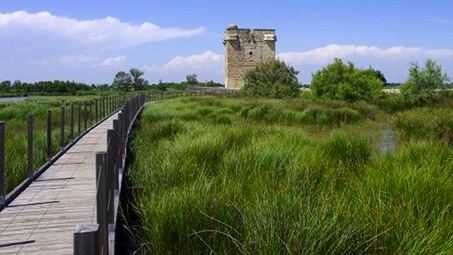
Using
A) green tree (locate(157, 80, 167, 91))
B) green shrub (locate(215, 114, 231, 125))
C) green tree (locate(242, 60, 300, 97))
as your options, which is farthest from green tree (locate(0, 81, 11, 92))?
green shrub (locate(215, 114, 231, 125))

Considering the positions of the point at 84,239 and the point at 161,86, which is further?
the point at 161,86

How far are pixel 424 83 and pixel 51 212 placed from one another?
2826cm

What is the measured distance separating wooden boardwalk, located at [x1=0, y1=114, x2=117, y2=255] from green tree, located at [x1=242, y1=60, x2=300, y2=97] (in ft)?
103

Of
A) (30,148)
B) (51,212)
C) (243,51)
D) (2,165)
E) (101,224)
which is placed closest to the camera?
(101,224)

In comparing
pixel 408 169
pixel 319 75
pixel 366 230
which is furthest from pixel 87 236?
pixel 319 75

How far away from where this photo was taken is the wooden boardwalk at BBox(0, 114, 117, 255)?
13.8ft

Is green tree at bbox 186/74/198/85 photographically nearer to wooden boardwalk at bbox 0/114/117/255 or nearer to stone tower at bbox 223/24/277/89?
stone tower at bbox 223/24/277/89

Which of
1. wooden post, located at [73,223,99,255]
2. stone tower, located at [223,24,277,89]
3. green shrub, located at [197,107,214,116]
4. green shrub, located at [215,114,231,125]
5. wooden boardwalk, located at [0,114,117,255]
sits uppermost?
stone tower, located at [223,24,277,89]

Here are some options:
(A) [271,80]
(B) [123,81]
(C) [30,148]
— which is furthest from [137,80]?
(C) [30,148]

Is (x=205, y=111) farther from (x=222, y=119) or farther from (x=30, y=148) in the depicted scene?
(x=30, y=148)

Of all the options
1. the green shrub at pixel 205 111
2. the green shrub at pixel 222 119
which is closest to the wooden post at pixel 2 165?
the green shrub at pixel 222 119

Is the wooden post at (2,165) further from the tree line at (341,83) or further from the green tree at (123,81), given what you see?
the green tree at (123,81)

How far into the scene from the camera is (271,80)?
40969mm

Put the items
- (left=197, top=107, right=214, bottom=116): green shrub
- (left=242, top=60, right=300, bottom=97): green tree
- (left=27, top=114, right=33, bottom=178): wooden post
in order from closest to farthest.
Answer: (left=27, top=114, right=33, bottom=178): wooden post
(left=197, top=107, right=214, bottom=116): green shrub
(left=242, top=60, right=300, bottom=97): green tree
